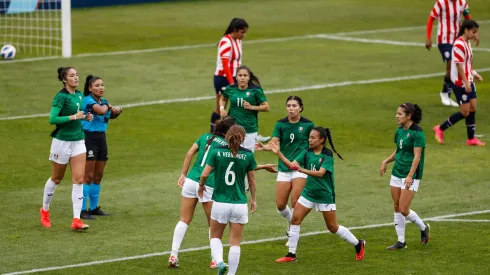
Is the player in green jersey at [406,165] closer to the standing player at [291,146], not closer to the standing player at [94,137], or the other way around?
the standing player at [291,146]

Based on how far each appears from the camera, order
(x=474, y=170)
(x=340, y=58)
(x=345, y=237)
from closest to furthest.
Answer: (x=345, y=237) → (x=474, y=170) → (x=340, y=58)

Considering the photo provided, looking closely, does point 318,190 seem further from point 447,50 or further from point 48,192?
point 447,50

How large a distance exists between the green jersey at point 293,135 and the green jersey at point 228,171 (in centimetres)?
232

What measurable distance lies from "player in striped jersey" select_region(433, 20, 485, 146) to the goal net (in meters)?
14.9

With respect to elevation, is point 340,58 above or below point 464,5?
below

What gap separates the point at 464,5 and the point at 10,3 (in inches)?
709

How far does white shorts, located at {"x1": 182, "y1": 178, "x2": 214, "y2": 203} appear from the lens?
13.9m

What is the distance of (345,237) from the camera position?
14.2 m

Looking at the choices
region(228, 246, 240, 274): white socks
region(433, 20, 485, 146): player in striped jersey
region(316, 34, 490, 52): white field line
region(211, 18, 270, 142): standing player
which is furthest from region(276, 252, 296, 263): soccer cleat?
region(316, 34, 490, 52): white field line

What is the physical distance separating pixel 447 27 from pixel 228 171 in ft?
49.2

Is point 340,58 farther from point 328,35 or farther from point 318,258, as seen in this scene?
point 318,258

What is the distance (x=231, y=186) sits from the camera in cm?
1288

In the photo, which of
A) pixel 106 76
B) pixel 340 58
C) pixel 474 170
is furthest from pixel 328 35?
pixel 474 170

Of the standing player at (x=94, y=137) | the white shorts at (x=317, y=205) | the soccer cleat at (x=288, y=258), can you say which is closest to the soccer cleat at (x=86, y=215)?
the standing player at (x=94, y=137)
